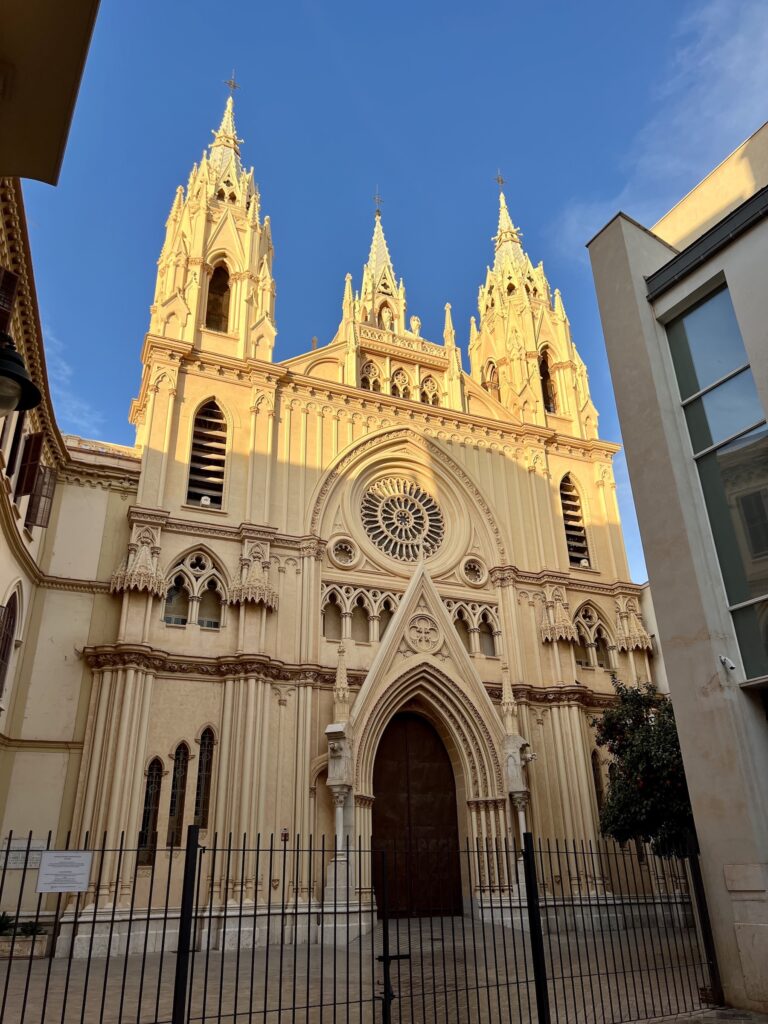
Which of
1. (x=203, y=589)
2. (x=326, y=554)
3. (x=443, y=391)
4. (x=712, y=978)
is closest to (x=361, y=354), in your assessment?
(x=443, y=391)

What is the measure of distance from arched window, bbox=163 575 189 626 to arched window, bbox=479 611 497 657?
30.1 feet

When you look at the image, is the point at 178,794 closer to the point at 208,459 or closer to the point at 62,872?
the point at 208,459

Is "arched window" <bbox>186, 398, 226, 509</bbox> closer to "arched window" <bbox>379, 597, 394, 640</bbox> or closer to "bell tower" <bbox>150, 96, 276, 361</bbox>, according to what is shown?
"bell tower" <bbox>150, 96, 276, 361</bbox>

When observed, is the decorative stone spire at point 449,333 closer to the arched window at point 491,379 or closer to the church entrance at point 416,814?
the arched window at point 491,379

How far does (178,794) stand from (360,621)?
7.03 meters

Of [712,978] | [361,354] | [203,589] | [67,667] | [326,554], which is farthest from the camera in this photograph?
[361,354]

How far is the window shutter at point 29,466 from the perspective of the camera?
16.5 metres

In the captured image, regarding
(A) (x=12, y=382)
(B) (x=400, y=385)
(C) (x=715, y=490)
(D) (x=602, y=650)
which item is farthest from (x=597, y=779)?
(A) (x=12, y=382)

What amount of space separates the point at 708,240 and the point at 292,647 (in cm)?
1407

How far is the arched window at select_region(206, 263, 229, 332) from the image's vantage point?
26250 mm

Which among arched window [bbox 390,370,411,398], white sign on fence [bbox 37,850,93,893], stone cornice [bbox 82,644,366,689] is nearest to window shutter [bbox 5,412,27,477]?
stone cornice [bbox 82,644,366,689]

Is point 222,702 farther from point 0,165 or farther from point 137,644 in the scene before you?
point 0,165

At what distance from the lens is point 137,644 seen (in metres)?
18.5

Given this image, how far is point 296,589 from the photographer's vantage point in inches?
846
